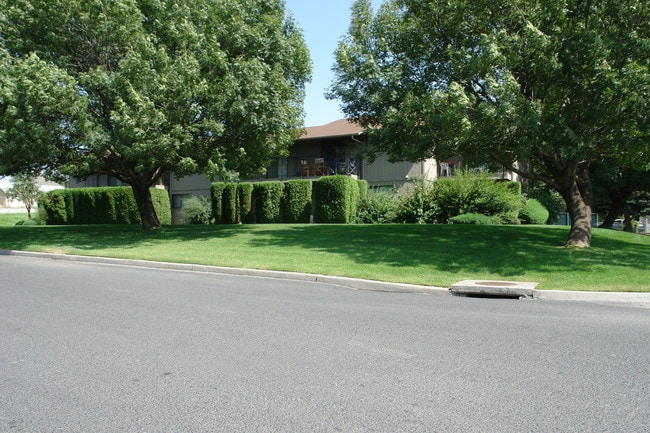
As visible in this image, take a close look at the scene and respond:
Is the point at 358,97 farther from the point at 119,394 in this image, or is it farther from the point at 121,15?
the point at 119,394

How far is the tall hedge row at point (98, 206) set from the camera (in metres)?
33.6

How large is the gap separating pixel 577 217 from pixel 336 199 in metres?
13.6

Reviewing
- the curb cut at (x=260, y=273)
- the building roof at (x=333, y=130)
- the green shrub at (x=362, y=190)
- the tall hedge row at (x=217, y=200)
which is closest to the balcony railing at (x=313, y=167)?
the building roof at (x=333, y=130)

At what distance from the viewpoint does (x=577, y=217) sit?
15.6 metres

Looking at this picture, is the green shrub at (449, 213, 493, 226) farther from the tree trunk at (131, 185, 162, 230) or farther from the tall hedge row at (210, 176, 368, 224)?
the tree trunk at (131, 185, 162, 230)

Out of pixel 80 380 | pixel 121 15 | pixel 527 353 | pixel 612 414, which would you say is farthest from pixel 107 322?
pixel 121 15

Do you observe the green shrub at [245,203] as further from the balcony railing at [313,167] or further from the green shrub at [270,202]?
the balcony railing at [313,167]

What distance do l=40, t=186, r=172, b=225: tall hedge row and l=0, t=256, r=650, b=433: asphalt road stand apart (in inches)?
1015

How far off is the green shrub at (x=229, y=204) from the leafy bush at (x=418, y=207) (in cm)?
988

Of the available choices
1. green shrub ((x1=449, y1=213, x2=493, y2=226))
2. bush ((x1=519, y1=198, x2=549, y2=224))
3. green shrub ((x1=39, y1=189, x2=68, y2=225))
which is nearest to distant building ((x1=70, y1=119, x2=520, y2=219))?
bush ((x1=519, y1=198, x2=549, y2=224))

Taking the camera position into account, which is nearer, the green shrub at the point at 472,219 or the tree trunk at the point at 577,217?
the tree trunk at the point at 577,217

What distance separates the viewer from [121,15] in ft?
57.4

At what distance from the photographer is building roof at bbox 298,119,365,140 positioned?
110 feet

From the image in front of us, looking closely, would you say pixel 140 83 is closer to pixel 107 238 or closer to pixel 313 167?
pixel 107 238
